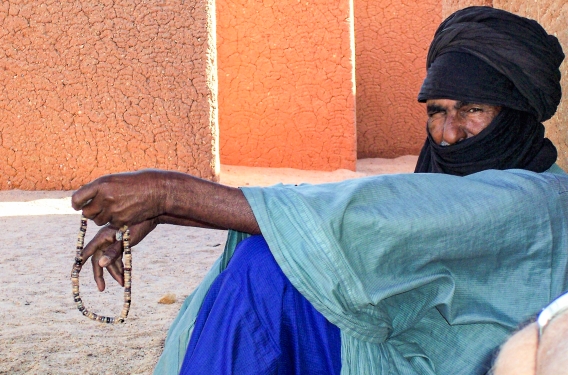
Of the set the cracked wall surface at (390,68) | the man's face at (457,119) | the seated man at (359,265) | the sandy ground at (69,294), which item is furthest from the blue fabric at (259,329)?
the cracked wall surface at (390,68)

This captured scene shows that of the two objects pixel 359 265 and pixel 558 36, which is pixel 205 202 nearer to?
pixel 359 265

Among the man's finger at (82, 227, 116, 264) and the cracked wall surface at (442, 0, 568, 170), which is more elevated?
the cracked wall surface at (442, 0, 568, 170)

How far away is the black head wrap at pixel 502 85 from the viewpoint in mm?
2076

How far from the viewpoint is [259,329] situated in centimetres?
164

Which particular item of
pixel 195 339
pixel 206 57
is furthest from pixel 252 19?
pixel 195 339

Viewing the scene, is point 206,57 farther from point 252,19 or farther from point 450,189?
point 450,189

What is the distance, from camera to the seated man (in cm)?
163

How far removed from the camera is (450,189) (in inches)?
67.4

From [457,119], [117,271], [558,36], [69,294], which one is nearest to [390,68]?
[69,294]

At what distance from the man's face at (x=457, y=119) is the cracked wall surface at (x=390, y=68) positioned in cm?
895

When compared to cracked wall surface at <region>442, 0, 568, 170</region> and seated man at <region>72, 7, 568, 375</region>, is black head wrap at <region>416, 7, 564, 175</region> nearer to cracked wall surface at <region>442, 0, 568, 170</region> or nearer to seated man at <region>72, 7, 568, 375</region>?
seated man at <region>72, 7, 568, 375</region>

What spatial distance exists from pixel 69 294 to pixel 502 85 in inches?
104

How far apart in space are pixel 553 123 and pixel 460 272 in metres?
1.39

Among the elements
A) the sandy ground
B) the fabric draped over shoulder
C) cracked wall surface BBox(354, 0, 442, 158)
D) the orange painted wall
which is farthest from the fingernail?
cracked wall surface BBox(354, 0, 442, 158)
